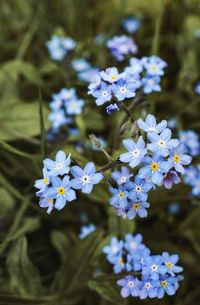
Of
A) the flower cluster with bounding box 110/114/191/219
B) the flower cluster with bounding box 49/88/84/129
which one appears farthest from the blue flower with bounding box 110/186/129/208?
the flower cluster with bounding box 49/88/84/129

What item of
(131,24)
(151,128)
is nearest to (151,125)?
(151,128)

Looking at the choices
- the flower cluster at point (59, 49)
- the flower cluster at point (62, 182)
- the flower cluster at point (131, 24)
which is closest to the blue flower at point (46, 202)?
the flower cluster at point (62, 182)

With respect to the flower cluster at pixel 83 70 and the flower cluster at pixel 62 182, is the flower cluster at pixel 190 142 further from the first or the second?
the flower cluster at pixel 62 182

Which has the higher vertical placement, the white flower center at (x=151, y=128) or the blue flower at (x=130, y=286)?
the white flower center at (x=151, y=128)

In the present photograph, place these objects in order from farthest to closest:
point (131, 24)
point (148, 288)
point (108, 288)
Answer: point (131, 24) → point (108, 288) → point (148, 288)

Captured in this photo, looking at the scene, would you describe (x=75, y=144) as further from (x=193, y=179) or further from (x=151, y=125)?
(x=151, y=125)

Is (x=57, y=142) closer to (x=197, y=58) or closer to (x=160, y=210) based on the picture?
(x=160, y=210)
